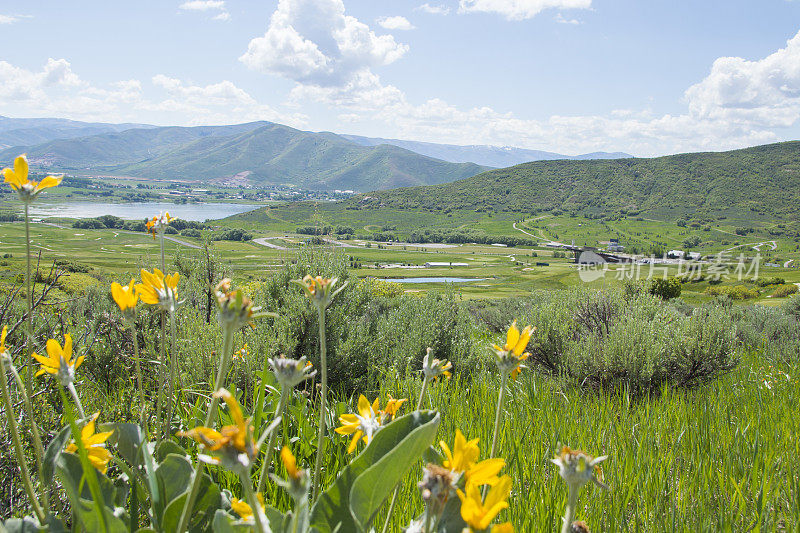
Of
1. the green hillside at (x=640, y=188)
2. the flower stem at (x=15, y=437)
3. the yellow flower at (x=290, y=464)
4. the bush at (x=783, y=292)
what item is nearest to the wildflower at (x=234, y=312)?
the yellow flower at (x=290, y=464)

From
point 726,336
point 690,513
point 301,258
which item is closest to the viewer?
point 690,513

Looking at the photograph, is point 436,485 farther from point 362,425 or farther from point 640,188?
point 640,188

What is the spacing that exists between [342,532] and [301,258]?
4.99 metres

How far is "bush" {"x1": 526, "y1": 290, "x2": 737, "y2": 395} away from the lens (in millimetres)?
4711

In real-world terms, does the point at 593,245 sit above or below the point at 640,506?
below

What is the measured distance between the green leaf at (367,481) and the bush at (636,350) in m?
3.71

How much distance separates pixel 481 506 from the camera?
0.67 meters

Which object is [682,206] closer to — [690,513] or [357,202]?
[357,202]

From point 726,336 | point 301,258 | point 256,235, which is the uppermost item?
point 301,258

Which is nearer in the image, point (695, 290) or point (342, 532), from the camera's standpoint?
point (342, 532)

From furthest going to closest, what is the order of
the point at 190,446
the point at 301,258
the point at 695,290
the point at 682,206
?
the point at 682,206
the point at 695,290
the point at 301,258
the point at 190,446

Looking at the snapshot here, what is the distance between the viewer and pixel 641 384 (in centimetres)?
473

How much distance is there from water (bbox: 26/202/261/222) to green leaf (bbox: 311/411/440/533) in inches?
5126

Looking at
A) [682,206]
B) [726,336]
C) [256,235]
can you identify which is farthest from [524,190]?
[726,336]
